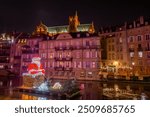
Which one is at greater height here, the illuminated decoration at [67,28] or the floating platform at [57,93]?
the illuminated decoration at [67,28]

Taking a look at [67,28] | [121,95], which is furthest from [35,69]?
[67,28]

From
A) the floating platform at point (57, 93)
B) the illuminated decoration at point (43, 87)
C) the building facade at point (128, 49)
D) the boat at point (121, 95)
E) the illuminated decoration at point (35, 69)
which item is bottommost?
the boat at point (121, 95)

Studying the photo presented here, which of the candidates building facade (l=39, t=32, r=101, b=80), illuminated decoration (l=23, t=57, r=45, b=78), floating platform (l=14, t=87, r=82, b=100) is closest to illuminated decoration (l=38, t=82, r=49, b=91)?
floating platform (l=14, t=87, r=82, b=100)

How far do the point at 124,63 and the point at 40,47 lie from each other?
50.5 feet

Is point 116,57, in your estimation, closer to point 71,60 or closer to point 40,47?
point 71,60

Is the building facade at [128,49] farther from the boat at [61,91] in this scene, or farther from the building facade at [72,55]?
the boat at [61,91]

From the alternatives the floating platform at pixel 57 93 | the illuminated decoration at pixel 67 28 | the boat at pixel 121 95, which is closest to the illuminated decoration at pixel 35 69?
the floating platform at pixel 57 93

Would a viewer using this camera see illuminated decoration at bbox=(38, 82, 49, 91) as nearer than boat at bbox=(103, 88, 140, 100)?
No

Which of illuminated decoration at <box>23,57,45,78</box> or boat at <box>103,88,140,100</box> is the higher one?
illuminated decoration at <box>23,57,45,78</box>

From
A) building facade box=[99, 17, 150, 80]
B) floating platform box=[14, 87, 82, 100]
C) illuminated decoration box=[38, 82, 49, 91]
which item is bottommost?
floating platform box=[14, 87, 82, 100]

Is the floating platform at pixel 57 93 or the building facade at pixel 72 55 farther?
the building facade at pixel 72 55

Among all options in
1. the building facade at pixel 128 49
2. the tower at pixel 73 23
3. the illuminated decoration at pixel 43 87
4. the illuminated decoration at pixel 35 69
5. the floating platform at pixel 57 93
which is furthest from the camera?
the tower at pixel 73 23

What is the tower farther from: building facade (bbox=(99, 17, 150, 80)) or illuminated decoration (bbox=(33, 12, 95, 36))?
building facade (bbox=(99, 17, 150, 80))

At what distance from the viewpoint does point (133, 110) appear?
7.39m
